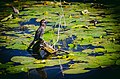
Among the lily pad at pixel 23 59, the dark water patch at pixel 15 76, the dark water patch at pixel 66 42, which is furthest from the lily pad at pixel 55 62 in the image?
the dark water patch at pixel 66 42

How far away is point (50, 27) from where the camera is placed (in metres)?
5.03

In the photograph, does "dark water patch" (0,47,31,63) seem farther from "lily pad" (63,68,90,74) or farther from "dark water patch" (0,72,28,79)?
"lily pad" (63,68,90,74)

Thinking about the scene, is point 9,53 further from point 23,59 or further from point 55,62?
point 55,62

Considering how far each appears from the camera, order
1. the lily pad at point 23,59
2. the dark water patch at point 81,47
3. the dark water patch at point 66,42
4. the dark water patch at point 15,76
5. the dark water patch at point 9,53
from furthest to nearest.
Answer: the dark water patch at point 66,42, the dark water patch at point 81,47, the dark water patch at point 9,53, the lily pad at point 23,59, the dark water patch at point 15,76

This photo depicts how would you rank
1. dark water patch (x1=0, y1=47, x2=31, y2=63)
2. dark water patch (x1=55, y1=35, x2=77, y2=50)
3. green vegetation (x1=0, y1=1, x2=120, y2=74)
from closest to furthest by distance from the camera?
green vegetation (x1=0, y1=1, x2=120, y2=74) → dark water patch (x1=0, y1=47, x2=31, y2=63) → dark water patch (x1=55, y1=35, x2=77, y2=50)

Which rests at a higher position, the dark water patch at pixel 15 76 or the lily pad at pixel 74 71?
the lily pad at pixel 74 71

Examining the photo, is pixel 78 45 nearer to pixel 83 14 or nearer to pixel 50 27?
pixel 50 27

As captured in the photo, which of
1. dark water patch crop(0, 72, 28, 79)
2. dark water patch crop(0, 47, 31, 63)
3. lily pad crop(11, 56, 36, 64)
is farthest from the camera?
dark water patch crop(0, 47, 31, 63)

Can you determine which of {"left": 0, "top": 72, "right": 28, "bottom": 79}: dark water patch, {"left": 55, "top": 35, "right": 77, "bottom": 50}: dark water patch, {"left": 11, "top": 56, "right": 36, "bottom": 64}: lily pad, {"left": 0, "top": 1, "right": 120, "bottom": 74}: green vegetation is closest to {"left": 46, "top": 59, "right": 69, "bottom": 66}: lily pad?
{"left": 0, "top": 1, "right": 120, "bottom": 74}: green vegetation

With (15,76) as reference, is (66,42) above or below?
above

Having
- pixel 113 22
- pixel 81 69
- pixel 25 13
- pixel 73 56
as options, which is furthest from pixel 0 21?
pixel 81 69

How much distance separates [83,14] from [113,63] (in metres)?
2.87

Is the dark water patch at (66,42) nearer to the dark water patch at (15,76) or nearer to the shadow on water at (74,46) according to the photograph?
the shadow on water at (74,46)

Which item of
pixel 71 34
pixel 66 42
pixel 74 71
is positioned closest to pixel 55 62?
pixel 74 71
